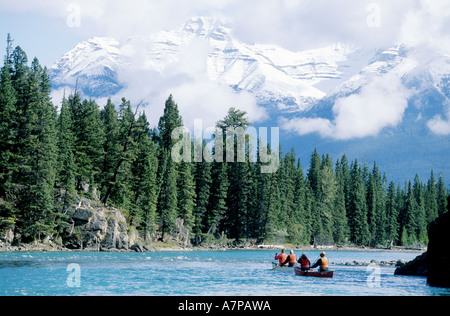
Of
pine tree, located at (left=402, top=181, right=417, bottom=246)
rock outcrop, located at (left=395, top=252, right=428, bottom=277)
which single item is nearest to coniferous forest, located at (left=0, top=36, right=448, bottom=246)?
pine tree, located at (left=402, top=181, right=417, bottom=246)

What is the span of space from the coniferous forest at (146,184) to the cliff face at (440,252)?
46405mm

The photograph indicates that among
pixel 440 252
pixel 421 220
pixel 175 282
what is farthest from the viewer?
pixel 421 220

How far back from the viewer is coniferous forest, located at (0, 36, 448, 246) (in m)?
68.2

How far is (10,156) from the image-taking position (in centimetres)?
6988

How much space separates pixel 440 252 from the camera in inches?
1396

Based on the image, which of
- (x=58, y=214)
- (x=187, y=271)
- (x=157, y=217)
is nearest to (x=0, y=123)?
(x=58, y=214)

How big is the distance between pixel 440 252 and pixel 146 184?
5810 cm

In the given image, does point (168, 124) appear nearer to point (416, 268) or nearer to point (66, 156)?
point (66, 156)

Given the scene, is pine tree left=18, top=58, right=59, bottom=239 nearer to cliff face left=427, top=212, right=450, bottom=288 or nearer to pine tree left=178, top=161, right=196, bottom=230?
pine tree left=178, top=161, right=196, bottom=230

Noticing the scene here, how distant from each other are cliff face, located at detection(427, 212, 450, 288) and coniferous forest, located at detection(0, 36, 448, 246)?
152 feet

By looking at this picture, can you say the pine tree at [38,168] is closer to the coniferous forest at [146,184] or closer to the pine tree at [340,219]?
the coniferous forest at [146,184]

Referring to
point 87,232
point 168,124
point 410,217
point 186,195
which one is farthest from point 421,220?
point 87,232

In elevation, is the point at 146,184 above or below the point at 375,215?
above

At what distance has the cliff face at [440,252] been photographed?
3522cm
